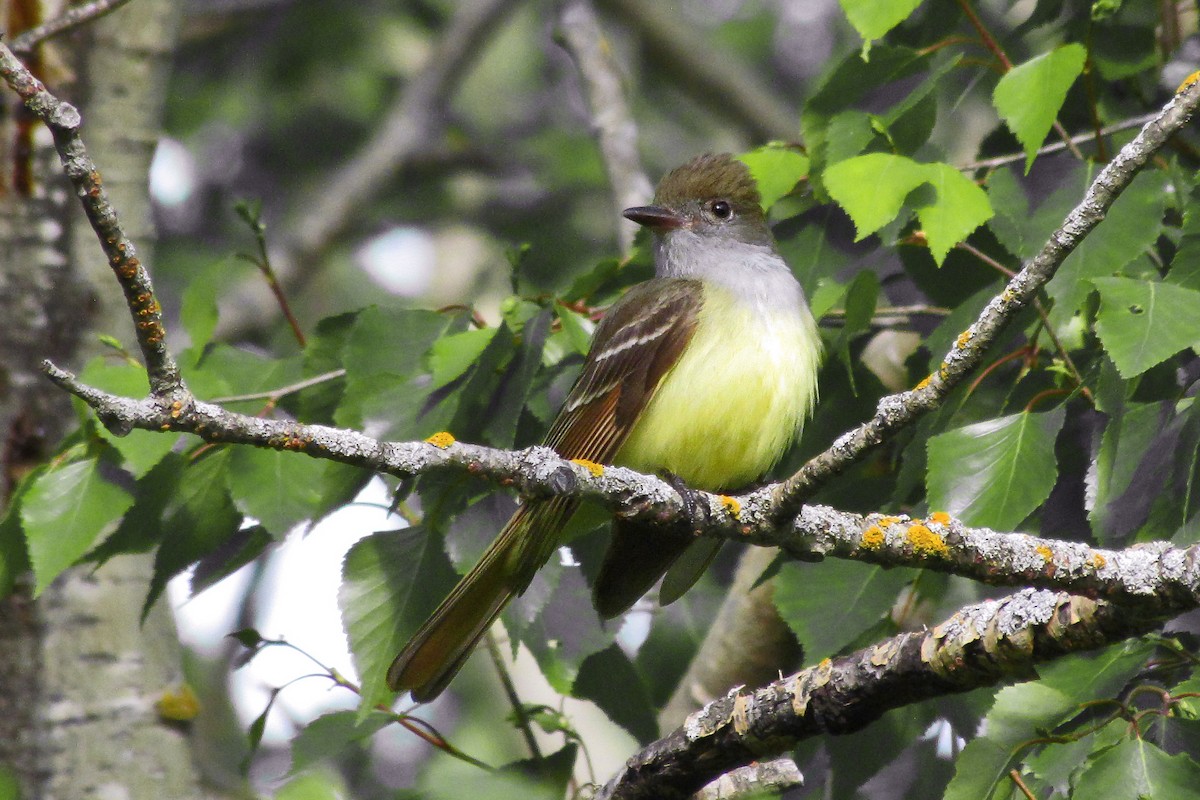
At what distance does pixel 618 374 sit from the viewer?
447 cm

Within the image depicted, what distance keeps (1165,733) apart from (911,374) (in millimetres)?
1635

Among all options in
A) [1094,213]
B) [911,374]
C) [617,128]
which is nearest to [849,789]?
[911,374]

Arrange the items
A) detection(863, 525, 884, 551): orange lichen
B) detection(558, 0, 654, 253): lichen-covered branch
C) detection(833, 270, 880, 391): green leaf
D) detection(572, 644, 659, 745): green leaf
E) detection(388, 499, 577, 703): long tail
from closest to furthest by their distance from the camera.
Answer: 1. detection(863, 525, 884, 551): orange lichen
2. detection(833, 270, 880, 391): green leaf
3. detection(388, 499, 577, 703): long tail
4. detection(572, 644, 659, 745): green leaf
5. detection(558, 0, 654, 253): lichen-covered branch

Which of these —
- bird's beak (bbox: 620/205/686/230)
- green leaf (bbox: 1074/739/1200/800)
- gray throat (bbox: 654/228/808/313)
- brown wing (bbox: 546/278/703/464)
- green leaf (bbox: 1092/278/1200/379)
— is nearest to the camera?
green leaf (bbox: 1074/739/1200/800)

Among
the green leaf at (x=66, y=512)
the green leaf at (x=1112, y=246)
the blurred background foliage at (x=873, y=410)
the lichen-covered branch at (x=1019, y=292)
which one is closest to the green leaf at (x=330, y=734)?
the blurred background foliage at (x=873, y=410)

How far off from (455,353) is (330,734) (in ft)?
3.80

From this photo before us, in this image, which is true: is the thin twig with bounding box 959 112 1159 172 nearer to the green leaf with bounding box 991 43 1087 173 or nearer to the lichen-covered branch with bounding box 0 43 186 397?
the green leaf with bounding box 991 43 1087 173

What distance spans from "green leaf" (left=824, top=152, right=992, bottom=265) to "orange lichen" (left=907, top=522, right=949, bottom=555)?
741 millimetres

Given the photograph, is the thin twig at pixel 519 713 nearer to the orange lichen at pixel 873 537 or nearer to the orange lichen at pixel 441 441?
the orange lichen at pixel 873 537

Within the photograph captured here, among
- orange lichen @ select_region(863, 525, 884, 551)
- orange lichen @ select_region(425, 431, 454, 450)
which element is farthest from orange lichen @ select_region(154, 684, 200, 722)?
orange lichen @ select_region(863, 525, 884, 551)

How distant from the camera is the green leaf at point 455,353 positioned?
3797mm

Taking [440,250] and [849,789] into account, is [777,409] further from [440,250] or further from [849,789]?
[440,250]

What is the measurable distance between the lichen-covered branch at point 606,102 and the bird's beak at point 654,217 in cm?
136

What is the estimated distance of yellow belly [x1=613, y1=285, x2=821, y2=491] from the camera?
4352mm
